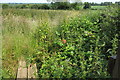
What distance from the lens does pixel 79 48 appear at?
9.07 ft

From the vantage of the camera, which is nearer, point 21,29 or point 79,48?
point 79,48

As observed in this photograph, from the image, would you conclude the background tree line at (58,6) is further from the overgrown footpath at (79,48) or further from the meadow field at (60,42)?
the overgrown footpath at (79,48)

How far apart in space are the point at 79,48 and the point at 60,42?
1.60 ft

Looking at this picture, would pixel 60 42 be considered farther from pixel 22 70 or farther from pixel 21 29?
pixel 21 29

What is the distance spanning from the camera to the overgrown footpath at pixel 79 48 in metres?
2.23

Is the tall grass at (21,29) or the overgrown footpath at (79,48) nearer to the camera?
the overgrown footpath at (79,48)

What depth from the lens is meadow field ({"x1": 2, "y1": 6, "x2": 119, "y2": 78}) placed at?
91.0 inches

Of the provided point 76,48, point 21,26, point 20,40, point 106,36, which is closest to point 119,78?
point 76,48

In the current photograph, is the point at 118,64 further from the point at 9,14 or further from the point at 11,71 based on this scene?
the point at 9,14

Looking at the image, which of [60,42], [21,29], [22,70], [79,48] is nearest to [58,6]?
[21,29]

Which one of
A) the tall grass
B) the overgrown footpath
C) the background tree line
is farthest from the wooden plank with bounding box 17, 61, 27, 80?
the background tree line

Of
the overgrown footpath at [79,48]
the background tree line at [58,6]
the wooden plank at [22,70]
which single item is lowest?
the wooden plank at [22,70]

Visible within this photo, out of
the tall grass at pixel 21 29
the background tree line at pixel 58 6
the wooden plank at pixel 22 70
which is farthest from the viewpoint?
the background tree line at pixel 58 6

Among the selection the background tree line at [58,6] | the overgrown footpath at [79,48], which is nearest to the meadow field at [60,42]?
the overgrown footpath at [79,48]
